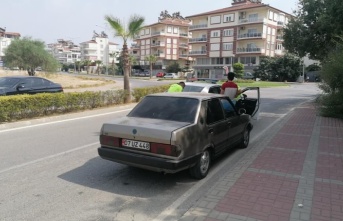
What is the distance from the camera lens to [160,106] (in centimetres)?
579

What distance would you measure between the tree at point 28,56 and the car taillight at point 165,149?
4465 centimetres

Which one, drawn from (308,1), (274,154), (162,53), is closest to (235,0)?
(162,53)

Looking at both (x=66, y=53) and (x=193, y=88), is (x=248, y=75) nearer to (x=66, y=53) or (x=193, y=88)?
(x=193, y=88)

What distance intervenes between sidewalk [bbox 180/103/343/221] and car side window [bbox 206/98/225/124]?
982mm

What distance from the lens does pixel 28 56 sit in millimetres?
45125

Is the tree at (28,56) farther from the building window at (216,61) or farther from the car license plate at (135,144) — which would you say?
the car license plate at (135,144)

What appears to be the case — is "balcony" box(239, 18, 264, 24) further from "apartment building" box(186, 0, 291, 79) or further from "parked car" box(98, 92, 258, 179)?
"parked car" box(98, 92, 258, 179)

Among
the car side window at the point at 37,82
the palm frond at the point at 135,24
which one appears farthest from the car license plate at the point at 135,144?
the palm frond at the point at 135,24

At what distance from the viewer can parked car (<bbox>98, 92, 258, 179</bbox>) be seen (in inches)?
187

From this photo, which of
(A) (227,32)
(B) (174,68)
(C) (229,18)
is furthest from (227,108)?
(B) (174,68)

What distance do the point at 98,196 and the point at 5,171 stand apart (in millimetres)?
2110

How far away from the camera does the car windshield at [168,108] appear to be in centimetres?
540

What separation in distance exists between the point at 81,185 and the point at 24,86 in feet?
35.5

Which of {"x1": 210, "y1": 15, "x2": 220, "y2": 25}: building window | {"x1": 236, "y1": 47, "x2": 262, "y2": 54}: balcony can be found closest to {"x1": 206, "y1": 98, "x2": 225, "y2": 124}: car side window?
{"x1": 236, "y1": 47, "x2": 262, "y2": 54}: balcony
